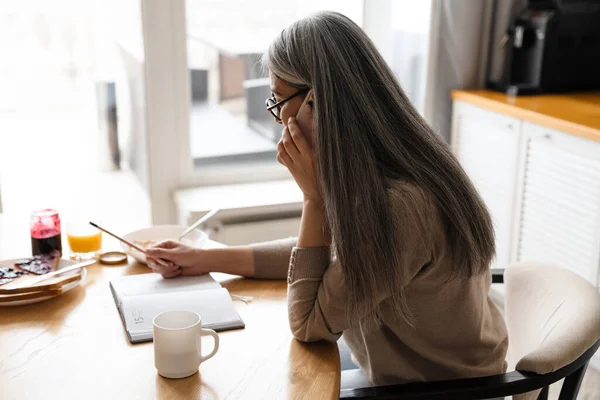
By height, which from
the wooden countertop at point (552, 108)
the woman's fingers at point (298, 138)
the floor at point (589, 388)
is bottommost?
the floor at point (589, 388)

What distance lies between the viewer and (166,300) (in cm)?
145

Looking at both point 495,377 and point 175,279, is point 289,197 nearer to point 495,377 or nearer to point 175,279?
point 175,279

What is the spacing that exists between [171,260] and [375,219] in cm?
59

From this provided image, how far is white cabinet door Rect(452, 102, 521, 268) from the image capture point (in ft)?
9.35

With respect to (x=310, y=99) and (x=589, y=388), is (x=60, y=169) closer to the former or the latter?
(x=310, y=99)

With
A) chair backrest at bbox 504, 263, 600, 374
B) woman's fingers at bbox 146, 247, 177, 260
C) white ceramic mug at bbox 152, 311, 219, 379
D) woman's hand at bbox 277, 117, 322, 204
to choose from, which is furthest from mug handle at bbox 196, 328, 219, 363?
chair backrest at bbox 504, 263, 600, 374

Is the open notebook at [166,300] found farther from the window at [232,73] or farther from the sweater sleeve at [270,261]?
the window at [232,73]

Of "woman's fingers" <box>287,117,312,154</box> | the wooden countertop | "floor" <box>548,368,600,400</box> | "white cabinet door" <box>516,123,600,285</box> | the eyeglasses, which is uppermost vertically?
the eyeglasses

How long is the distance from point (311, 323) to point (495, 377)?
0.34m

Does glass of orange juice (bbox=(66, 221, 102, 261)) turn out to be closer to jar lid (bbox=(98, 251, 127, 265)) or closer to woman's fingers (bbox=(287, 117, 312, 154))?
jar lid (bbox=(98, 251, 127, 265))

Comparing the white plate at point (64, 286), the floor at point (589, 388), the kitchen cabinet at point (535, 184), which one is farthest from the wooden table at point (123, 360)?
the kitchen cabinet at point (535, 184)

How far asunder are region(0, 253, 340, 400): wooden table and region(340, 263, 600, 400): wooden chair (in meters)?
→ 0.10

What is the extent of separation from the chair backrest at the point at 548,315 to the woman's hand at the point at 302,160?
50 cm

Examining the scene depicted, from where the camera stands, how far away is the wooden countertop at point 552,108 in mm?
2447
